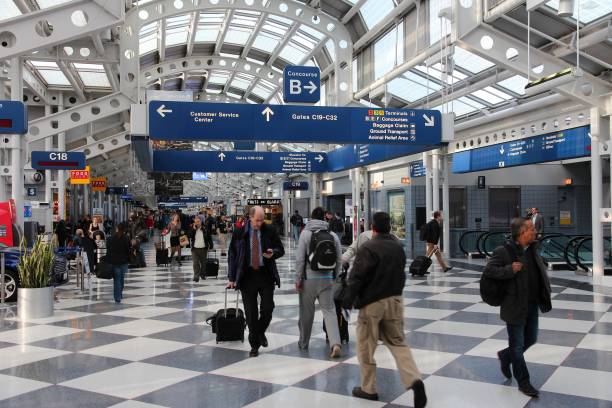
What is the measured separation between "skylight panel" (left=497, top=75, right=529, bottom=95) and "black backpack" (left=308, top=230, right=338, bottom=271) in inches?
411

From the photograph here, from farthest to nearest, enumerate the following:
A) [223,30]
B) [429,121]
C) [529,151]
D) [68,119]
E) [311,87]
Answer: [223,30] < [68,119] < [529,151] < [311,87] < [429,121]

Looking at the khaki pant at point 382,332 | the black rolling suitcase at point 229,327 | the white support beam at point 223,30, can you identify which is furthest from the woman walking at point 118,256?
the white support beam at point 223,30

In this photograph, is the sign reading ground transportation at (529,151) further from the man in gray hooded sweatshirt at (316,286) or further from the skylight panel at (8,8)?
the skylight panel at (8,8)

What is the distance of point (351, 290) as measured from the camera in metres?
4.26

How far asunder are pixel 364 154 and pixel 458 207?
13.3 ft

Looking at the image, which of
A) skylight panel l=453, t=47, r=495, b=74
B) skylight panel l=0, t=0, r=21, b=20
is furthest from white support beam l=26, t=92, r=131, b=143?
skylight panel l=453, t=47, r=495, b=74

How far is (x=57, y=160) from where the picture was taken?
16.7 m

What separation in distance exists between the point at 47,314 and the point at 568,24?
10335 mm

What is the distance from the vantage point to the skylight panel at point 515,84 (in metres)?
14.3

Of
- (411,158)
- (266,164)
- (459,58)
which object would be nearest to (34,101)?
(266,164)

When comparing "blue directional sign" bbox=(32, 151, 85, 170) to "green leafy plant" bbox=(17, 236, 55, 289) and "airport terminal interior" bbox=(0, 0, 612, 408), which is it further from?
"green leafy plant" bbox=(17, 236, 55, 289)

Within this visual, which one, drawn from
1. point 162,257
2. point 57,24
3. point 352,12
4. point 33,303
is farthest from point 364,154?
point 33,303

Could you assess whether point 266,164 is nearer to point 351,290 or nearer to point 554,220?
point 554,220

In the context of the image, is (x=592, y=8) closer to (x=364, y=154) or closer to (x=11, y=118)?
(x=364, y=154)
